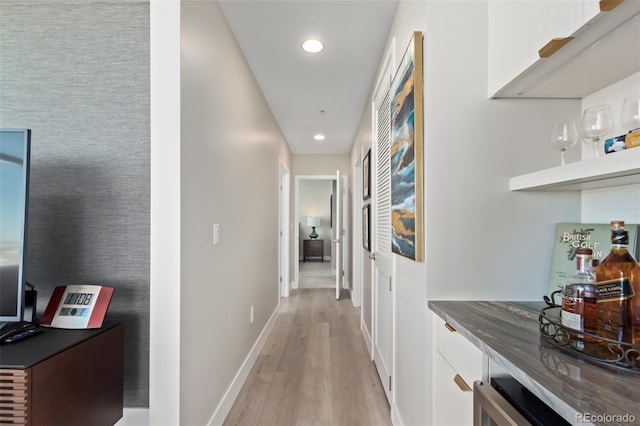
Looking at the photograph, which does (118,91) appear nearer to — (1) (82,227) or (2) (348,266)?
(1) (82,227)

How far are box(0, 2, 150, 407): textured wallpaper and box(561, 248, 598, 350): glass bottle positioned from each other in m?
1.68

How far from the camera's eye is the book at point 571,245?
1000 mm

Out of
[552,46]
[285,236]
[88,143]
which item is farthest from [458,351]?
[285,236]

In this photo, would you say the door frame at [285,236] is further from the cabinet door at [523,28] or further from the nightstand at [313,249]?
the cabinet door at [523,28]

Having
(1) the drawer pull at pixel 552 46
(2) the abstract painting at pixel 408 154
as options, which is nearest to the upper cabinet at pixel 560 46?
(1) the drawer pull at pixel 552 46

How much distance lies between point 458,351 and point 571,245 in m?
0.63

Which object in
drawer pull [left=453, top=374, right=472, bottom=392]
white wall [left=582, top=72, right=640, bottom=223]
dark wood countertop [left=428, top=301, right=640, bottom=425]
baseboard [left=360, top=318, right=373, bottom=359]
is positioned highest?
white wall [left=582, top=72, right=640, bottom=223]

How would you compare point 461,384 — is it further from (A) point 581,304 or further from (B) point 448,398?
(A) point 581,304

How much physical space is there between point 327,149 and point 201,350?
4.16m

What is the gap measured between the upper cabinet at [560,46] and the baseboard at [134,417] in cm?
219

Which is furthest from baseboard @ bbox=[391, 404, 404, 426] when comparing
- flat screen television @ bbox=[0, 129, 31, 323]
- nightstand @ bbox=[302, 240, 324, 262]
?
nightstand @ bbox=[302, 240, 324, 262]

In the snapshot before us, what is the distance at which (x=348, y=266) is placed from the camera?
5250 mm

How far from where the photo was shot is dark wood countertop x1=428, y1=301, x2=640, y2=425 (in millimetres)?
504

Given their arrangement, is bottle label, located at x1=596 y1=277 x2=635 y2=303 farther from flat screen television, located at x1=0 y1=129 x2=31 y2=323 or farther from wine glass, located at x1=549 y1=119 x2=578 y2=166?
flat screen television, located at x1=0 y1=129 x2=31 y2=323
